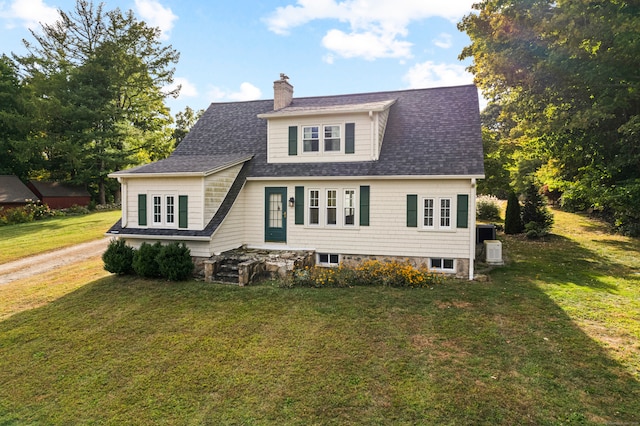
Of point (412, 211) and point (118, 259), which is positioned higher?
point (412, 211)

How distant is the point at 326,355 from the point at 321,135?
346 inches

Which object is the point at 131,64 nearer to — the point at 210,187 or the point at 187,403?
the point at 210,187

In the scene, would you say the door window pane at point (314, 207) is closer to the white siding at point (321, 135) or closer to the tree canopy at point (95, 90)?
the white siding at point (321, 135)

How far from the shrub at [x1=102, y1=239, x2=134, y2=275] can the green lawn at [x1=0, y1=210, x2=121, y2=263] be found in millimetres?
6940

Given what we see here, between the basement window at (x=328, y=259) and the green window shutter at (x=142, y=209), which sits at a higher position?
the green window shutter at (x=142, y=209)

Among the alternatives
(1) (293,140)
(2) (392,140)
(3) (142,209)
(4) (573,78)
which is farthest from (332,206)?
(4) (573,78)

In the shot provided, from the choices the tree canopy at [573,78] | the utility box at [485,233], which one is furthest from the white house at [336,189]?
the utility box at [485,233]

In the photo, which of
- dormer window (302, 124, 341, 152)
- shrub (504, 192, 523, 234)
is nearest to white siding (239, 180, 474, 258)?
dormer window (302, 124, 341, 152)

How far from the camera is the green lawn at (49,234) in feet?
58.3

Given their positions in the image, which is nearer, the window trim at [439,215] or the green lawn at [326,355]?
the green lawn at [326,355]

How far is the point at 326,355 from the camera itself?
7035 mm

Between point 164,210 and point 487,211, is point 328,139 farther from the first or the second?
point 487,211

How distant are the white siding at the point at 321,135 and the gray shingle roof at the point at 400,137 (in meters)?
0.28

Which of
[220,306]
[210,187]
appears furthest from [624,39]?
[220,306]
